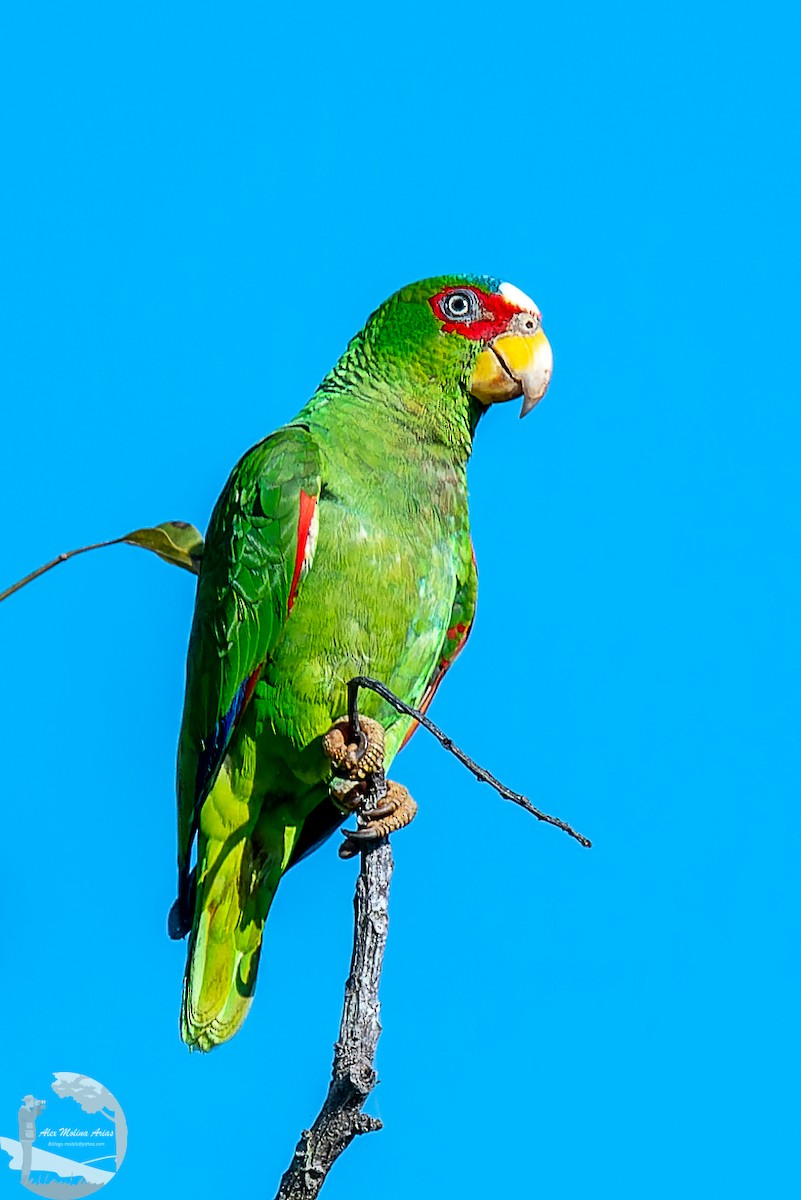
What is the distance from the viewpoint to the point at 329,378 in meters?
5.83

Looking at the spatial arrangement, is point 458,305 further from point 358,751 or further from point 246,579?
point 358,751

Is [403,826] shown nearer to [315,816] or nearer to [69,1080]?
[315,816]

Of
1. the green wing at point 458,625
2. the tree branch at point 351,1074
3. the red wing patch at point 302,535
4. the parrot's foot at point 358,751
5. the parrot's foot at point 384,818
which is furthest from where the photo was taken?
the green wing at point 458,625

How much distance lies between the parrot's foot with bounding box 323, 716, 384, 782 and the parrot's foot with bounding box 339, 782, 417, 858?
10 centimetres

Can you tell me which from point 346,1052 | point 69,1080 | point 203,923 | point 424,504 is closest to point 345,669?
point 424,504

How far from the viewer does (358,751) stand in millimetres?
4652

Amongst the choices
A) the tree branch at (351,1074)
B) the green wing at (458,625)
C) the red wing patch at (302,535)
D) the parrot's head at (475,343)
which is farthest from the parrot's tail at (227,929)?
the parrot's head at (475,343)

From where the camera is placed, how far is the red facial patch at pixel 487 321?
5.63m

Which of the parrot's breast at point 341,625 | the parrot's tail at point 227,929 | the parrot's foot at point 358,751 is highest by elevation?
the parrot's breast at point 341,625

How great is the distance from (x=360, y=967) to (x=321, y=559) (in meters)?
1.56

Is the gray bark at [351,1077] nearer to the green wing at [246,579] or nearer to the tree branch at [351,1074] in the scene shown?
the tree branch at [351,1074]

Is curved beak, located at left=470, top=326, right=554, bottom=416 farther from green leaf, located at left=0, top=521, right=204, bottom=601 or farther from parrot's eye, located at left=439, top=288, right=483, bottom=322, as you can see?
green leaf, located at left=0, top=521, right=204, bottom=601

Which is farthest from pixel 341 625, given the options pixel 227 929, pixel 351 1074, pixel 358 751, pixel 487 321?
pixel 351 1074

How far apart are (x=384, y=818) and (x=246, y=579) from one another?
1069 mm
